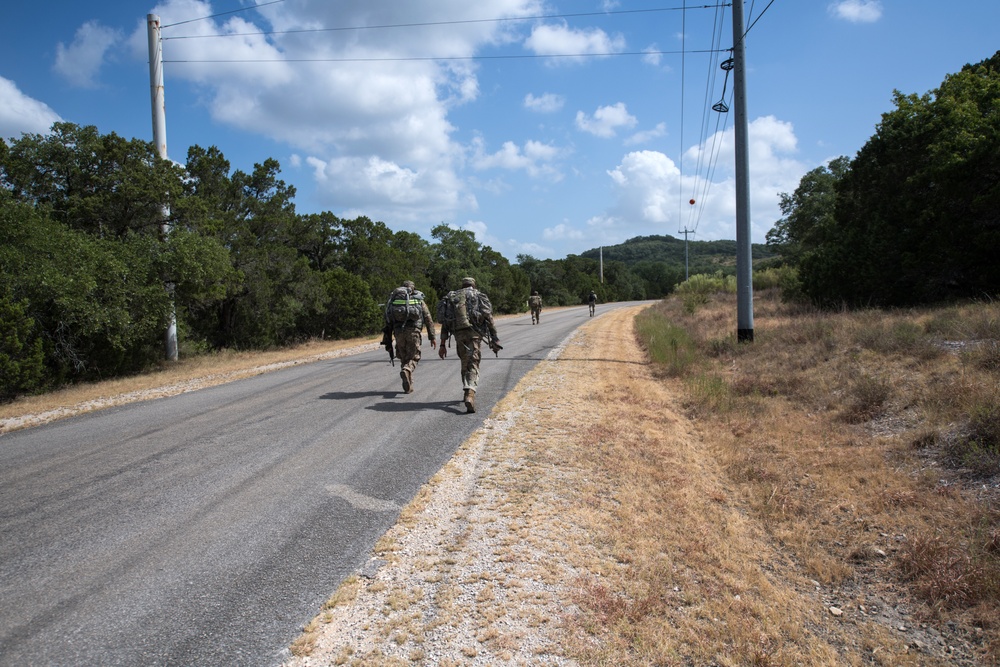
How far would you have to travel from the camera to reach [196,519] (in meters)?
4.28

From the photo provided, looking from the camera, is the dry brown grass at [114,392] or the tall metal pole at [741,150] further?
the tall metal pole at [741,150]

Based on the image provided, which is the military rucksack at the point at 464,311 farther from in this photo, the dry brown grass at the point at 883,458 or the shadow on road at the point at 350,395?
the dry brown grass at the point at 883,458

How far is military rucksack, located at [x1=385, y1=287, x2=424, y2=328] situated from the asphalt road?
1.58 m

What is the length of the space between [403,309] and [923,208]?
52.0 ft

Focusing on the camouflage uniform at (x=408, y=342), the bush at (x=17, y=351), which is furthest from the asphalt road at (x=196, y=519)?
the bush at (x=17, y=351)

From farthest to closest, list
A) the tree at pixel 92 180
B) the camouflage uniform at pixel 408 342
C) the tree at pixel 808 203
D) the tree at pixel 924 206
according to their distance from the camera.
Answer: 1. the tree at pixel 808 203
2. the tree at pixel 92 180
3. the tree at pixel 924 206
4. the camouflage uniform at pixel 408 342

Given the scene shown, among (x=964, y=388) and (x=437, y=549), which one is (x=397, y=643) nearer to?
(x=437, y=549)

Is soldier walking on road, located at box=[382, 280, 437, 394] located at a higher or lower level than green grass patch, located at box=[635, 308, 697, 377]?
higher

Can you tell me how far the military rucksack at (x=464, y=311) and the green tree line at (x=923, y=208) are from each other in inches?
470

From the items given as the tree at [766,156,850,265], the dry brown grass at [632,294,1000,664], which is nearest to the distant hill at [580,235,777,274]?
the tree at [766,156,850,265]

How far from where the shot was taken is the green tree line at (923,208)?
1453 centimetres

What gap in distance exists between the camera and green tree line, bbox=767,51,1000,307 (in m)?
14.5

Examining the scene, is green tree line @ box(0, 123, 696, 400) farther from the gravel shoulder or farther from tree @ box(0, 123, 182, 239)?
the gravel shoulder

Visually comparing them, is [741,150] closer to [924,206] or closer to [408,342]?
[924,206]
